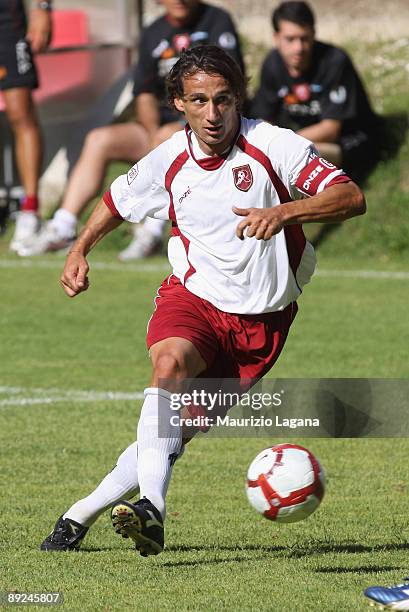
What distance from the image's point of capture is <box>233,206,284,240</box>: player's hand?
4.52 meters

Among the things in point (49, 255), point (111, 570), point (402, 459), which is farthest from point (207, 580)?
point (49, 255)

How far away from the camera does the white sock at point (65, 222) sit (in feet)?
39.5

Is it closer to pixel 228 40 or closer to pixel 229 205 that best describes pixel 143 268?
pixel 228 40

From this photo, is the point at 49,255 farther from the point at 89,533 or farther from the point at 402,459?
the point at 89,533

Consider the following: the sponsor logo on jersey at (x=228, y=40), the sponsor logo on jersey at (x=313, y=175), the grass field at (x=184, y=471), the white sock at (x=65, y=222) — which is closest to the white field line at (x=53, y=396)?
the grass field at (x=184, y=471)

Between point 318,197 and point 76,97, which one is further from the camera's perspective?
point 76,97

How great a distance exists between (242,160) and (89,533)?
5.21 ft

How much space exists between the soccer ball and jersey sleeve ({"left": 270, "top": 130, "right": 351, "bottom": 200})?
0.97 meters

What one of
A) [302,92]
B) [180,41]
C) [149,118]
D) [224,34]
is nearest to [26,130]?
[149,118]

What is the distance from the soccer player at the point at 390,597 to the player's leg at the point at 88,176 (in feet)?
26.7

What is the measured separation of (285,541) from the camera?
17.4 ft

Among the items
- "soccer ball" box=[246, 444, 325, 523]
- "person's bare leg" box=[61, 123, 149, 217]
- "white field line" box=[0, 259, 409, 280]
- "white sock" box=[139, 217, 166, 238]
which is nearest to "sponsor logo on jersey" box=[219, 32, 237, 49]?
"person's bare leg" box=[61, 123, 149, 217]

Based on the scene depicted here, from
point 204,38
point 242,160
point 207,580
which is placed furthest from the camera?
point 204,38

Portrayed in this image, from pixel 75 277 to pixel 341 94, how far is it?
293 inches
